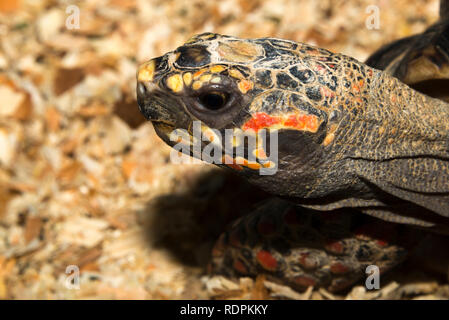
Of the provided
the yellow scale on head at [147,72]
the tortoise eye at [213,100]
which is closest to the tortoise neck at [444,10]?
the tortoise eye at [213,100]

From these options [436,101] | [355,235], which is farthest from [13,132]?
Answer: [436,101]

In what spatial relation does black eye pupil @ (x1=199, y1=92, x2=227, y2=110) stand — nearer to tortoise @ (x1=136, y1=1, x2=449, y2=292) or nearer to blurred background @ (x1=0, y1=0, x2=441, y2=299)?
tortoise @ (x1=136, y1=1, x2=449, y2=292)

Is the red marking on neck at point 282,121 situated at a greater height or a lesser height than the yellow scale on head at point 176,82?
lesser

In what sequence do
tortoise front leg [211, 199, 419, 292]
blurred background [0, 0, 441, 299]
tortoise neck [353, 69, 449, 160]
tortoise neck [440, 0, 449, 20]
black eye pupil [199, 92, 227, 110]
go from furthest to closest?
blurred background [0, 0, 441, 299], tortoise neck [440, 0, 449, 20], tortoise front leg [211, 199, 419, 292], tortoise neck [353, 69, 449, 160], black eye pupil [199, 92, 227, 110]

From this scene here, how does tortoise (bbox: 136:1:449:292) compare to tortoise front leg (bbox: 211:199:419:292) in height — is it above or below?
above

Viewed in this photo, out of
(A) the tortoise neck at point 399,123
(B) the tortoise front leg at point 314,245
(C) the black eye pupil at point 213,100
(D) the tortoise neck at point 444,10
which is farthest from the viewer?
(D) the tortoise neck at point 444,10

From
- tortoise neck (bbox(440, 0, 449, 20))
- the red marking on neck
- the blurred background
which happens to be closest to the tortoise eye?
the red marking on neck

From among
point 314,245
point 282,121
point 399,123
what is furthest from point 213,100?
point 314,245

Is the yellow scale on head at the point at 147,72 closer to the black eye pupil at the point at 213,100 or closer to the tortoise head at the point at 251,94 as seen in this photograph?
the tortoise head at the point at 251,94
